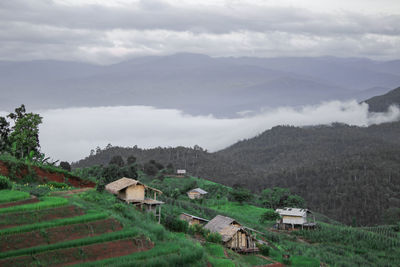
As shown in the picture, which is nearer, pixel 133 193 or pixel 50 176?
pixel 133 193

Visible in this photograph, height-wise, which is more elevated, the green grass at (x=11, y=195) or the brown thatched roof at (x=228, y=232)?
the green grass at (x=11, y=195)

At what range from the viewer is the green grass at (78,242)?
22.2 meters

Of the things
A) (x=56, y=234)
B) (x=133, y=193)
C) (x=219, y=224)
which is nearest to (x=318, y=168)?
(x=219, y=224)

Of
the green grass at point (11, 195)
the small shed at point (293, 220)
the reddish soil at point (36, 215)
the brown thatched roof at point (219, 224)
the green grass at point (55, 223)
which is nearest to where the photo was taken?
the green grass at point (55, 223)

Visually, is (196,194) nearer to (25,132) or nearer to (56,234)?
(25,132)

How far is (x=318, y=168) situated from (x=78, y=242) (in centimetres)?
9095

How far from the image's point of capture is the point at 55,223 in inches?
999

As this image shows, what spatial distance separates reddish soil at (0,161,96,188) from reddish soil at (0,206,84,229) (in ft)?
33.6

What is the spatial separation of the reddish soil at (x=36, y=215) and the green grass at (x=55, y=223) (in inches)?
23.5

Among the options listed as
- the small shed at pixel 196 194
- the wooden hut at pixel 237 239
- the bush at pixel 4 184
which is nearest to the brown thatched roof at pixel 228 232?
the wooden hut at pixel 237 239

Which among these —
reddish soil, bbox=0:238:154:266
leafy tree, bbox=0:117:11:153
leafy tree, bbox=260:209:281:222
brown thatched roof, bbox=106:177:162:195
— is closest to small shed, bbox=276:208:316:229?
leafy tree, bbox=260:209:281:222

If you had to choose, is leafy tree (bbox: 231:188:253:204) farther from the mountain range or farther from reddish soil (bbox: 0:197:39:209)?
reddish soil (bbox: 0:197:39:209)

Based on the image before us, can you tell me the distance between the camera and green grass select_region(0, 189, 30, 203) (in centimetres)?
2787

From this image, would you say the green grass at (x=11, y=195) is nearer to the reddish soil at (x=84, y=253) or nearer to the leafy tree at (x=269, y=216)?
the reddish soil at (x=84, y=253)
